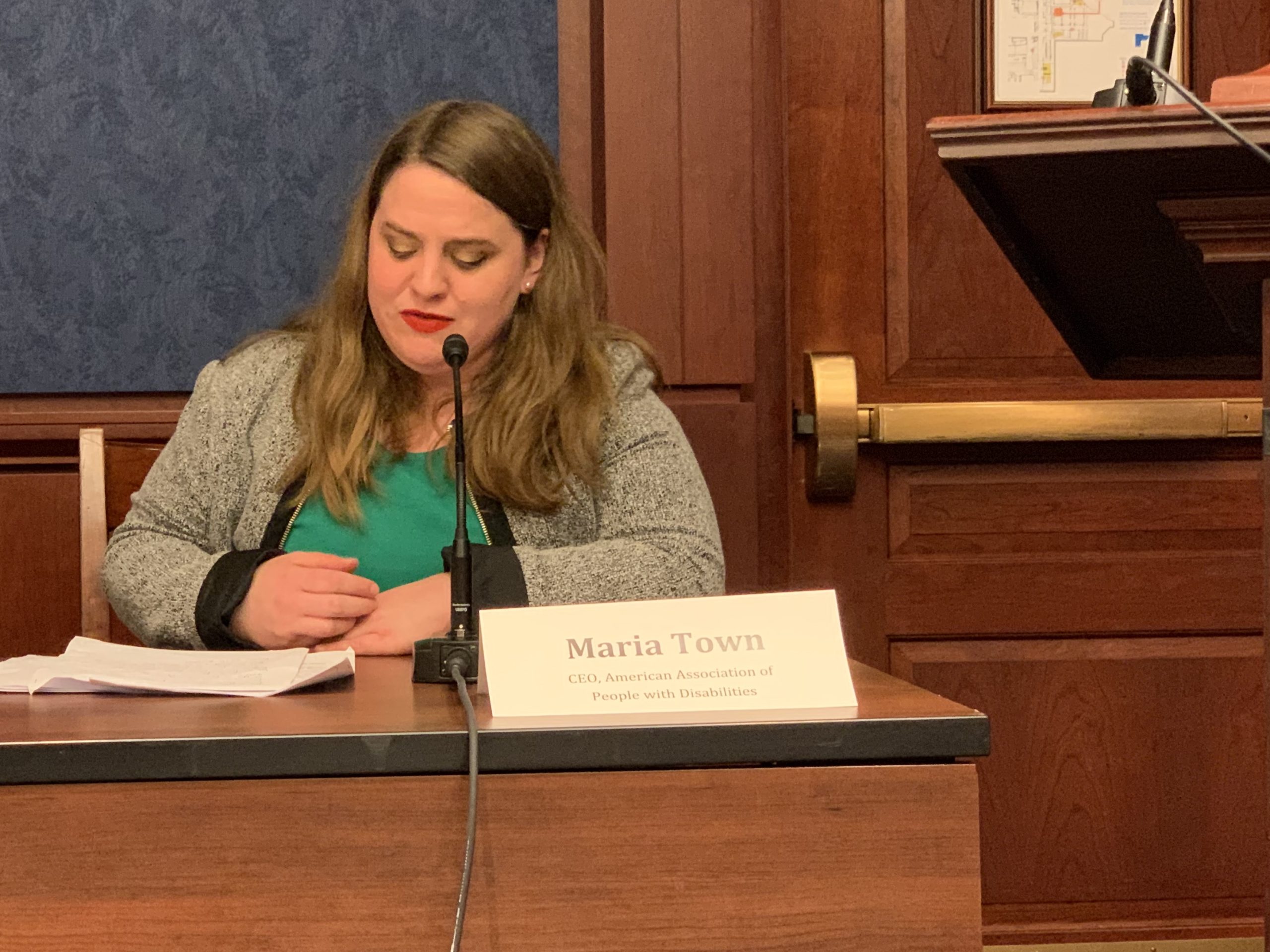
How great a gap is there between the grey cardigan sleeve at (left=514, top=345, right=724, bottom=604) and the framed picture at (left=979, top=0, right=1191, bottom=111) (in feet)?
2.66

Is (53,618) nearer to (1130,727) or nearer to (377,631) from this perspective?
(377,631)

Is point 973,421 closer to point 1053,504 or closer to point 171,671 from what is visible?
point 1053,504

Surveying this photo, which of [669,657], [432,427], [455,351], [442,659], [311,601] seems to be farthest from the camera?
[432,427]

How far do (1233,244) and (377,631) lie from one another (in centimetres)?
80

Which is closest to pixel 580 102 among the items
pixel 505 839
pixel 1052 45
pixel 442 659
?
pixel 1052 45

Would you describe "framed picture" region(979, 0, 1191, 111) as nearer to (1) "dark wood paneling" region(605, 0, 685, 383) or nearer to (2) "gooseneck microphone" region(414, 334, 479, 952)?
(1) "dark wood paneling" region(605, 0, 685, 383)

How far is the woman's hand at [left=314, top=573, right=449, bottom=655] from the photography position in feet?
4.51

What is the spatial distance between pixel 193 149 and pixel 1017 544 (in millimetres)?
1342

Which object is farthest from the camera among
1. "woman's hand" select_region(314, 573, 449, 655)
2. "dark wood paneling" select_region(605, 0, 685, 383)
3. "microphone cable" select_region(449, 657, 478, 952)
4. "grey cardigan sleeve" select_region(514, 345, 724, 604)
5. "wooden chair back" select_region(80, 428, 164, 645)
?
"dark wood paneling" select_region(605, 0, 685, 383)

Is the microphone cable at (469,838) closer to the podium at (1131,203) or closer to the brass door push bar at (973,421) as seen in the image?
the podium at (1131,203)

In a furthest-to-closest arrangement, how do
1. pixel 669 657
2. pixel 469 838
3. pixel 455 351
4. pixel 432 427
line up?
pixel 432 427 → pixel 455 351 → pixel 669 657 → pixel 469 838

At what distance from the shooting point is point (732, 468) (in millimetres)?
2258

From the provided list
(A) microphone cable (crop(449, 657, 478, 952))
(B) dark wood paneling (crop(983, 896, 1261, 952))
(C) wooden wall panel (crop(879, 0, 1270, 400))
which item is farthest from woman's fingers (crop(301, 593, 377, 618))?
(B) dark wood paneling (crop(983, 896, 1261, 952))

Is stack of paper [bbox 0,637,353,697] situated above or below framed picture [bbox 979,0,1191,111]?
below
